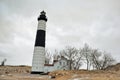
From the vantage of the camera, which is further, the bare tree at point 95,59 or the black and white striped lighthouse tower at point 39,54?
the bare tree at point 95,59

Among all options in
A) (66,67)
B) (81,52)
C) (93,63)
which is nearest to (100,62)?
(93,63)

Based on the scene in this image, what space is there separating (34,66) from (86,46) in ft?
86.0

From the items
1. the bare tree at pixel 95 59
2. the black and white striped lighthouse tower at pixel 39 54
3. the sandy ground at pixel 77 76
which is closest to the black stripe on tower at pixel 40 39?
the black and white striped lighthouse tower at pixel 39 54

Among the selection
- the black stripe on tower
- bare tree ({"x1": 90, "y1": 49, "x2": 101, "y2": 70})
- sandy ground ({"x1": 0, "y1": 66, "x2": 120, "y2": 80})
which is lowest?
sandy ground ({"x1": 0, "y1": 66, "x2": 120, "y2": 80})

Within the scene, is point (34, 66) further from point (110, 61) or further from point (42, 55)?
point (110, 61)

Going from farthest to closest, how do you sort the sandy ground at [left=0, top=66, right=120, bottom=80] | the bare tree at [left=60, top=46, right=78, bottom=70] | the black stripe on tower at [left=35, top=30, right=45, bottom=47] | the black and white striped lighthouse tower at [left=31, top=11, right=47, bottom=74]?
the bare tree at [left=60, top=46, right=78, bottom=70] < the black stripe on tower at [left=35, top=30, right=45, bottom=47] < the black and white striped lighthouse tower at [left=31, top=11, right=47, bottom=74] < the sandy ground at [left=0, top=66, right=120, bottom=80]

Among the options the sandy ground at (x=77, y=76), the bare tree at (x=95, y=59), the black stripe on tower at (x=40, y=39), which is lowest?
the sandy ground at (x=77, y=76)

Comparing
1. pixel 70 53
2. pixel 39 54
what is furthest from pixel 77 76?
pixel 70 53

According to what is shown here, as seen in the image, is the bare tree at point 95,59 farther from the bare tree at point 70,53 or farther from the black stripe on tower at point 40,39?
the black stripe on tower at point 40,39

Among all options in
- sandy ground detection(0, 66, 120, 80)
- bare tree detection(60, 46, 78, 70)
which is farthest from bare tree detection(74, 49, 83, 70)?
sandy ground detection(0, 66, 120, 80)

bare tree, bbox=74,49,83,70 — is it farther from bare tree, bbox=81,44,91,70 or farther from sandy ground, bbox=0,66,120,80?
sandy ground, bbox=0,66,120,80

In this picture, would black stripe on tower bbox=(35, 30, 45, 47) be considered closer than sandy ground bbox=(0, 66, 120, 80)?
No

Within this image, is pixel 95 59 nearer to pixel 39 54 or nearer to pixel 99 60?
pixel 99 60

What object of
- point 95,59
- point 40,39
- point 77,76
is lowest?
point 77,76
